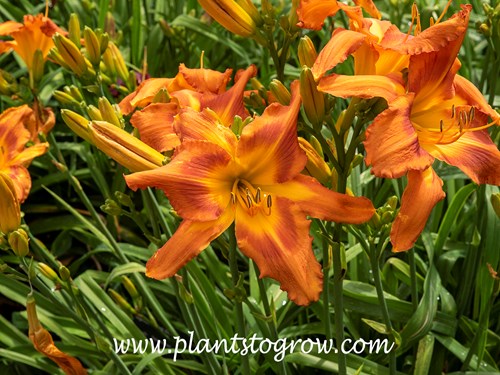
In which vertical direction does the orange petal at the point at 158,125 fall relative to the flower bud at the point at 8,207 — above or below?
above

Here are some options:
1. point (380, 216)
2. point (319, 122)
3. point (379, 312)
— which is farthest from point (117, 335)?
point (319, 122)

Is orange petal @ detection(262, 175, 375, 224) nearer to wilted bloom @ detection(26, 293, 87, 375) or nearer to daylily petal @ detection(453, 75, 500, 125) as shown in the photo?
daylily petal @ detection(453, 75, 500, 125)

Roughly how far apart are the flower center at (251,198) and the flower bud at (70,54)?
49cm

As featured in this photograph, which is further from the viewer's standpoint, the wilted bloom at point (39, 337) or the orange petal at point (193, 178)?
the wilted bloom at point (39, 337)

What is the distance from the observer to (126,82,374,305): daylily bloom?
1040mm

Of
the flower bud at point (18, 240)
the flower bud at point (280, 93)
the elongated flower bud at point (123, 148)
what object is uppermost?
the flower bud at point (280, 93)

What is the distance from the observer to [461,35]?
3.43ft

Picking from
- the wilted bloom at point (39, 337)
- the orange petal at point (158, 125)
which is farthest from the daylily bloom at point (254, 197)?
the wilted bloom at point (39, 337)

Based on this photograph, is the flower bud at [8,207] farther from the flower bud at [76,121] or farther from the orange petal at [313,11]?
the orange petal at [313,11]

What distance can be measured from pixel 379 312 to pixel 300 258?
71cm

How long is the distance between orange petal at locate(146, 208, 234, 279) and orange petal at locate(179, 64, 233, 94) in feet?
1.14

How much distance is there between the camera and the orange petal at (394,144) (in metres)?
0.98

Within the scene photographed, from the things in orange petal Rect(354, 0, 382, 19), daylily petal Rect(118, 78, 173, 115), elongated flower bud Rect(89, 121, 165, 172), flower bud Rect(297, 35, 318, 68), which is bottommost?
daylily petal Rect(118, 78, 173, 115)

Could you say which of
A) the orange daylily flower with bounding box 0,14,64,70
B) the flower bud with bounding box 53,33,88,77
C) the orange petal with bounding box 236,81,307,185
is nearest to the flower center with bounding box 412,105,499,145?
the orange petal with bounding box 236,81,307,185
